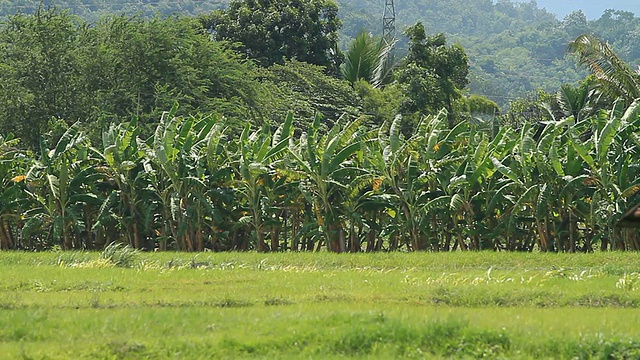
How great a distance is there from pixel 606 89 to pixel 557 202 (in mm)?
10466

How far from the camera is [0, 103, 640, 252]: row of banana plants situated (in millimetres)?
16484

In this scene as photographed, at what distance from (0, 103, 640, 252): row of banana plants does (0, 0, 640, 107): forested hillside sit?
58933 millimetres

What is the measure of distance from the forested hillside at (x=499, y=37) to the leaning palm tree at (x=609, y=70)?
173ft

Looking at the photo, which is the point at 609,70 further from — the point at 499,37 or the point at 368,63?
the point at 499,37

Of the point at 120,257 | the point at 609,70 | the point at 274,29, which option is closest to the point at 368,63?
the point at 274,29

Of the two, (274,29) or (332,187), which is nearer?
(332,187)

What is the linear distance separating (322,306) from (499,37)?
426 feet

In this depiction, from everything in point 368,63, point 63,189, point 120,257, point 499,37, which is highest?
point 499,37

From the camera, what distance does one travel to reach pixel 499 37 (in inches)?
5310

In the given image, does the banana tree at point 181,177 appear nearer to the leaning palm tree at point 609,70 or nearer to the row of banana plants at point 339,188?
the row of banana plants at point 339,188

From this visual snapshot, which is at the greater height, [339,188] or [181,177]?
[181,177]

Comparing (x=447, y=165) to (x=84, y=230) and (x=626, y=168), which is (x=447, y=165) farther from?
(x=84, y=230)

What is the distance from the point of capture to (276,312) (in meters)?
8.97

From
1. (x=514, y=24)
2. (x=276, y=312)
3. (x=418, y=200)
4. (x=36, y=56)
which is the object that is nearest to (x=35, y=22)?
(x=36, y=56)
